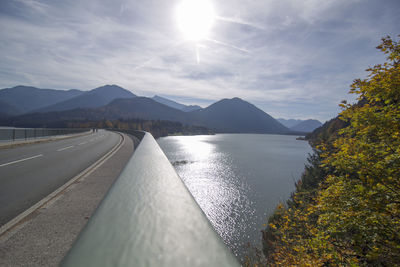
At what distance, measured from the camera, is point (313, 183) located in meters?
22.0

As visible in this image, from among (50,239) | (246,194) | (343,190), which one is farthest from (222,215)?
(50,239)

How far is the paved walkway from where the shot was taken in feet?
7.75

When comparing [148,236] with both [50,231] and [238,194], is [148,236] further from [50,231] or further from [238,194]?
[238,194]

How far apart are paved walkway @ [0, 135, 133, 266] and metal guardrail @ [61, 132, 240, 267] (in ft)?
6.65

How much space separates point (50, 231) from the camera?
2922mm

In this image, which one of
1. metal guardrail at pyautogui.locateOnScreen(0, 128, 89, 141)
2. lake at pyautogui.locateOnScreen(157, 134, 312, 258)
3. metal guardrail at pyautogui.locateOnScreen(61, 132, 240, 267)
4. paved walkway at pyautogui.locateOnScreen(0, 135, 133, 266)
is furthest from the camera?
lake at pyautogui.locateOnScreen(157, 134, 312, 258)

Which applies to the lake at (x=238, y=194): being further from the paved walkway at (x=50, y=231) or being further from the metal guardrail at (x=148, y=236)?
the metal guardrail at (x=148, y=236)

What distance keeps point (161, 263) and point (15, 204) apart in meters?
5.20

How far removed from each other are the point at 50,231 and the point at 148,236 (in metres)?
3.14

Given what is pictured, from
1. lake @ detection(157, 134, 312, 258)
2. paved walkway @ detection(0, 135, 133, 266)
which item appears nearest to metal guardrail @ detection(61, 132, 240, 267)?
paved walkway @ detection(0, 135, 133, 266)

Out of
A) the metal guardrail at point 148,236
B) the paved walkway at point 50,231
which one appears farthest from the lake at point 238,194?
the metal guardrail at point 148,236

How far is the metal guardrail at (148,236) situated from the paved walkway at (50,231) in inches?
79.9

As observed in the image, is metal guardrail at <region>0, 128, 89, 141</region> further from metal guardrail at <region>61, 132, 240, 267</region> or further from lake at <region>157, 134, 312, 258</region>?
metal guardrail at <region>61, 132, 240, 267</region>

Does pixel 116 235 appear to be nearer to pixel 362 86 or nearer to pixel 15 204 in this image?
pixel 15 204
